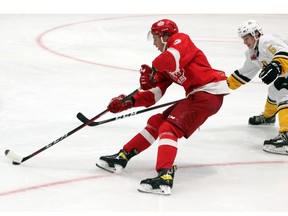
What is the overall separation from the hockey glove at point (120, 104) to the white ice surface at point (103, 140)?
327 mm

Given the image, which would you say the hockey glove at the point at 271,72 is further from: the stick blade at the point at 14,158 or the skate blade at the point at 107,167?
the stick blade at the point at 14,158

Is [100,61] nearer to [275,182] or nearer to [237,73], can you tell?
[237,73]

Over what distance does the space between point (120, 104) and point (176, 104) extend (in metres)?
0.30

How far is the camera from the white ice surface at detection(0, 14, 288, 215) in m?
3.53

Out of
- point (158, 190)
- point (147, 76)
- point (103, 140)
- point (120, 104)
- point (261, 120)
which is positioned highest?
point (147, 76)

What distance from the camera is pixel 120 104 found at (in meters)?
3.96

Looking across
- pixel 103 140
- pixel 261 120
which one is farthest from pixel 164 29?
pixel 261 120

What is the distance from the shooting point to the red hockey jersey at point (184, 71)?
3.73 meters

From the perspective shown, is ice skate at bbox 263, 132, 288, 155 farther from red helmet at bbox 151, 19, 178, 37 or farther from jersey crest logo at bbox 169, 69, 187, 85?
red helmet at bbox 151, 19, 178, 37

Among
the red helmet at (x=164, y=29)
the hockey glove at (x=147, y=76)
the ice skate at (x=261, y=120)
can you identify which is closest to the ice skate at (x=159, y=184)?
the hockey glove at (x=147, y=76)

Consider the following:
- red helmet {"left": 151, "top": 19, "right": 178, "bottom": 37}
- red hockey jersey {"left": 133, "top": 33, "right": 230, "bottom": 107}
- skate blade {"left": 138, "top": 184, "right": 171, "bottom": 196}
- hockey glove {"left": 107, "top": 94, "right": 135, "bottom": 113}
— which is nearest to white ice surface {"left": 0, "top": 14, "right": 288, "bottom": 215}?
skate blade {"left": 138, "top": 184, "right": 171, "bottom": 196}

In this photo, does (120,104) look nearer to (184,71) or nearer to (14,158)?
(184,71)

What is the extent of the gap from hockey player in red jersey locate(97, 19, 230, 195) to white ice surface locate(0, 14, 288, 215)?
104mm
